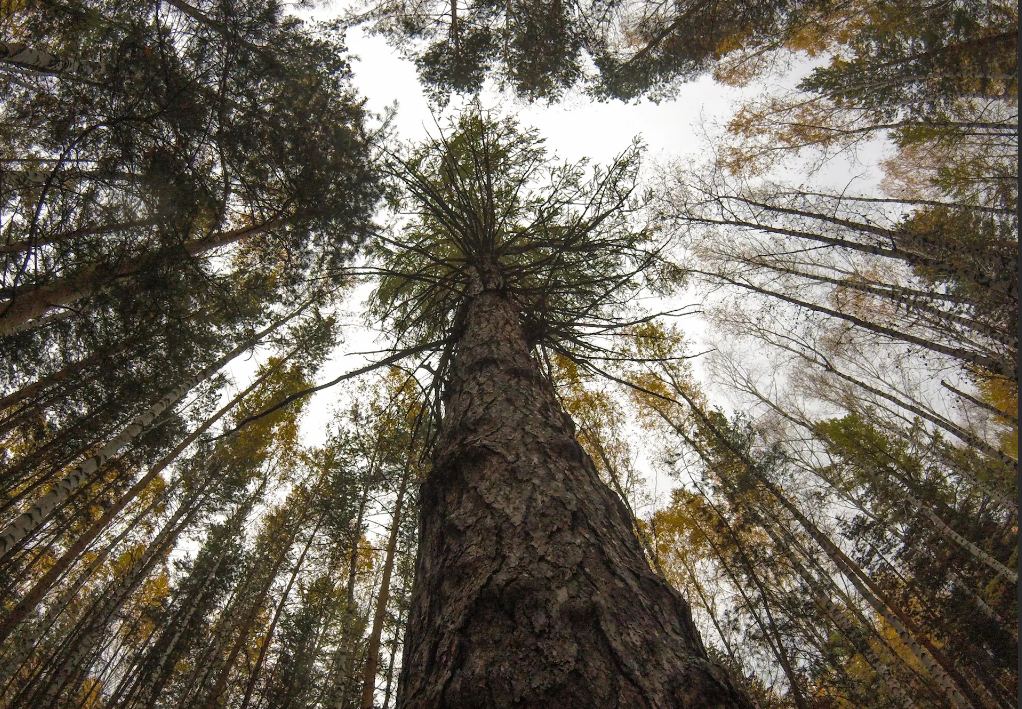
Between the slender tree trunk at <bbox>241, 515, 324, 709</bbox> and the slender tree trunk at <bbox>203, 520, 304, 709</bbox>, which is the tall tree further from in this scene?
the slender tree trunk at <bbox>241, 515, 324, 709</bbox>

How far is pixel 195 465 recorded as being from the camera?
9828 mm

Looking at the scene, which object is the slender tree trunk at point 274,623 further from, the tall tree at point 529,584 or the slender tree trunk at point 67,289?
the tall tree at point 529,584

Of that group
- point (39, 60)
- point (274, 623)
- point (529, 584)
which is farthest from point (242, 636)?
point (529, 584)

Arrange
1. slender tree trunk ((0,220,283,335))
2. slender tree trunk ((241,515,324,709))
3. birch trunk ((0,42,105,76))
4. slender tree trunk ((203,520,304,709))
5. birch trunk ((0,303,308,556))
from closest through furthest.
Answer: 1. slender tree trunk ((0,220,283,335))
2. birch trunk ((0,42,105,76))
3. birch trunk ((0,303,308,556))
4. slender tree trunk ((203,520,304,709))
5. slender tree trunk ((241,515,324,709))

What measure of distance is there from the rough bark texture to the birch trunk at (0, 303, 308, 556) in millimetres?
4964

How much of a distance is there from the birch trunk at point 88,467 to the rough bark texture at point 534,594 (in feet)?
16.3

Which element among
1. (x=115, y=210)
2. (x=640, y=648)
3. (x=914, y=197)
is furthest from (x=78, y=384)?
(x=914, y=197)

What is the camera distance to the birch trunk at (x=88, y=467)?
13.4ft

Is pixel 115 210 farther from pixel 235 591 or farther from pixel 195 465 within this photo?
pixel 235 591

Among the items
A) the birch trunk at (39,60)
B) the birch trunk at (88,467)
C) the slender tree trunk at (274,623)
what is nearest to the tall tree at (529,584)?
the birch trunk at (39,60)

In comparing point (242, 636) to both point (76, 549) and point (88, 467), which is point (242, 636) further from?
point (88, 467)

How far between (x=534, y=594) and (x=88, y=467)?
237 inches

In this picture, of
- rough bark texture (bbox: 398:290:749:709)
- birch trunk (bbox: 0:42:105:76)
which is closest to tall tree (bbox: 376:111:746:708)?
rough bark texture (bbox: 398:290:749:709)

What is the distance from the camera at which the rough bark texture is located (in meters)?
0.86
